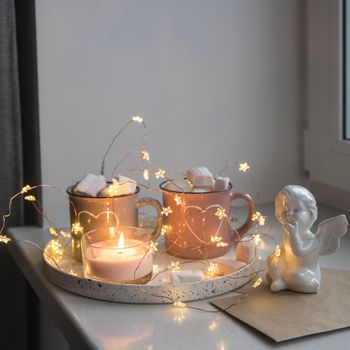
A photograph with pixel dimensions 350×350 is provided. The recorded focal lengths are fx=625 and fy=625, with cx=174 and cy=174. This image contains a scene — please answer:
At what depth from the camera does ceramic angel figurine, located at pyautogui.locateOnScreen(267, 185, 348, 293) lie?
867mm

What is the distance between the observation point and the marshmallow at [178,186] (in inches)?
41.3

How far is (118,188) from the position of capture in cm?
101

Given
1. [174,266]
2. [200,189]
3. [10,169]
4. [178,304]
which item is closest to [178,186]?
[200,189]

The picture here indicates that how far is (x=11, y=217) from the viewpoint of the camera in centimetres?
125

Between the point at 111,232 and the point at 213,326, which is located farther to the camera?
the point at 111,232

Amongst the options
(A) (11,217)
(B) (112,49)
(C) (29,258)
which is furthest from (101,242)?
(B) (112,49)

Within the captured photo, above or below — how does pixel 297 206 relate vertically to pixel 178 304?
above

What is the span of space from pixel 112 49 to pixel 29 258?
0.46 m

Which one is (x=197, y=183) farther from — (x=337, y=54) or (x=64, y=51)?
(x=337, y=54)

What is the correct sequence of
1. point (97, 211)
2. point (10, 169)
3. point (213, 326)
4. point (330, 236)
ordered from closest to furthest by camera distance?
point (213, 326) < point (330, 236) < point (97, 211) < point (10, 169)

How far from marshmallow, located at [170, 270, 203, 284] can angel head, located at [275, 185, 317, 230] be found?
144mm

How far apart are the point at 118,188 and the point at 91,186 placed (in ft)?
0.14

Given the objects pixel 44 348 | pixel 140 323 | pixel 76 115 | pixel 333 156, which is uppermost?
pixel 76 115

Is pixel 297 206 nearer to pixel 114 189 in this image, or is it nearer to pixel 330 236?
pixel 330 236
